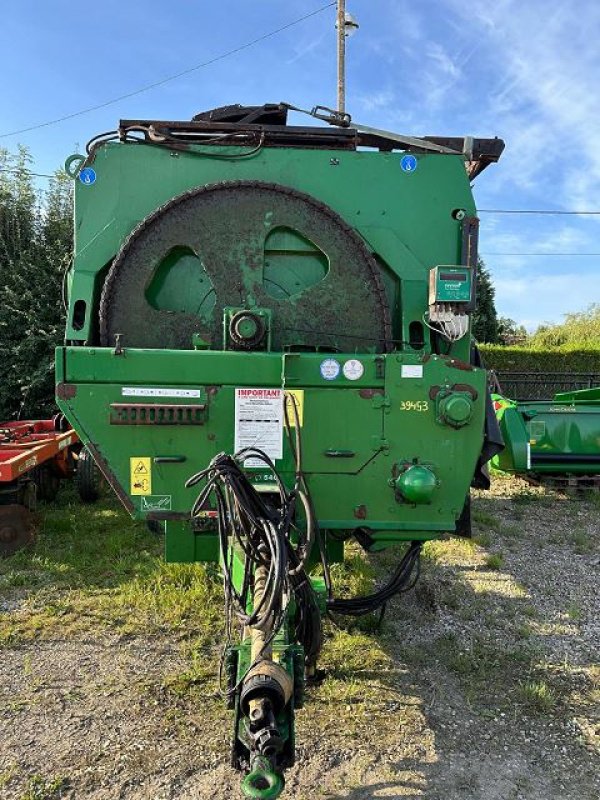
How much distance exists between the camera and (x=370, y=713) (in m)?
3.01

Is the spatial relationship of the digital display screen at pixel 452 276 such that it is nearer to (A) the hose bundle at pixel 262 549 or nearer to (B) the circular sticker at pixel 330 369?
(B) the circular sticker at pixel 330 369

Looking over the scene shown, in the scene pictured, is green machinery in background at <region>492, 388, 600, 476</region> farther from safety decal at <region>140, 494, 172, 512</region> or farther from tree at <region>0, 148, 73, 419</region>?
tree at <region>0, 148, 73, 419</region>

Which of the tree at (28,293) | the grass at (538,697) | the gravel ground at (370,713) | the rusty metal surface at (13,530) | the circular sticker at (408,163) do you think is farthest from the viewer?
the tree at (28,293)

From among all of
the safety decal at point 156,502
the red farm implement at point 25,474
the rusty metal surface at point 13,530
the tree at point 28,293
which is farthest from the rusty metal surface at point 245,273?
the tree at point 28,293

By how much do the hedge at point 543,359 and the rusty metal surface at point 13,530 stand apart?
12.5m

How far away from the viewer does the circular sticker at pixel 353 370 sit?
2.92 meters

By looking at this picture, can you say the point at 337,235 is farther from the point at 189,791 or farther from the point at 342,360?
the point at 189,791

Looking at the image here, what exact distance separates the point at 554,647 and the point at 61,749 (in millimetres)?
2824

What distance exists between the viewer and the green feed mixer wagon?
2893mm

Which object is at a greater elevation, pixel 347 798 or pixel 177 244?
pixel 177 244

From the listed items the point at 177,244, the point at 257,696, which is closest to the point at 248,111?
the point at 177,244

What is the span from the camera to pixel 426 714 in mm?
3037

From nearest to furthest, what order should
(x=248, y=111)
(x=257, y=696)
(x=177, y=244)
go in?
1. (x=257, y=696)
2. (x=177, y=244)
3. (x=248, y=111)

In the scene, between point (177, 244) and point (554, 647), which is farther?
point (554, 647)
